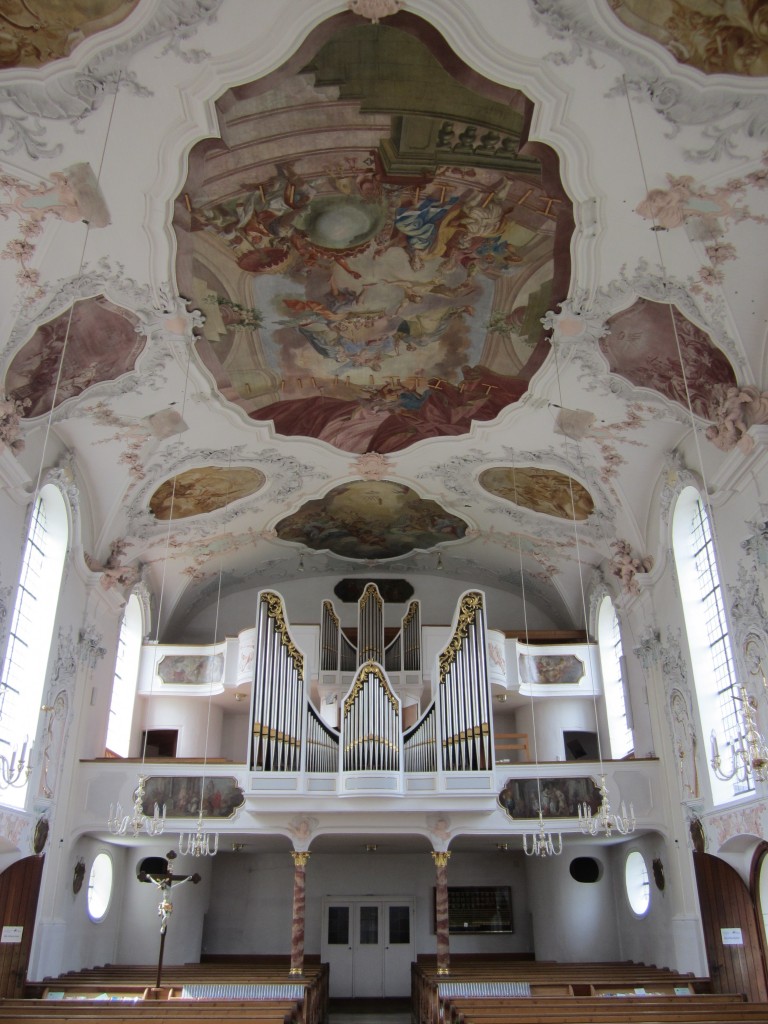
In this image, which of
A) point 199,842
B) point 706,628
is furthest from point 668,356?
point 199,842

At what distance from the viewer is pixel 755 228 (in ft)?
37.5

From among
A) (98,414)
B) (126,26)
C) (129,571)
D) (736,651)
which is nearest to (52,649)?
(129,571)

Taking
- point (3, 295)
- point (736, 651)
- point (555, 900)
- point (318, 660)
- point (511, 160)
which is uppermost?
point (511, 160)

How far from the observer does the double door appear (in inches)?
883

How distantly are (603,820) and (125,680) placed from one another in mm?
12603

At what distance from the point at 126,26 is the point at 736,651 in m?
12.5

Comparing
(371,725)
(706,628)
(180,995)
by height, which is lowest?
(180,995)

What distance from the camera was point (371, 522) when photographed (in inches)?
906

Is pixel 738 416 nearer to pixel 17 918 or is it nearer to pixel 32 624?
pixel 32 624

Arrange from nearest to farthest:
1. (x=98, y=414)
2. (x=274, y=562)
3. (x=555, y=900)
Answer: (x=98, y=414) → (x=555, y=900) → (x=274, y=562)

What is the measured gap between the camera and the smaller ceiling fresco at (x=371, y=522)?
21.3 m

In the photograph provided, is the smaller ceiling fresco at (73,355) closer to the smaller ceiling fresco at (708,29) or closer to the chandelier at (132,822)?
the chandelier at (132,822)

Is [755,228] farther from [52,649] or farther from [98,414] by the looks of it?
[52,649]

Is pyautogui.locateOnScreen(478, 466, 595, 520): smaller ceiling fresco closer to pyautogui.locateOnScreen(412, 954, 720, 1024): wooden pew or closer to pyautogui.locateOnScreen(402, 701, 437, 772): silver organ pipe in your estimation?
pyautogui.locateOnScreen(402, 701, 437, 772): silver organ pipe
